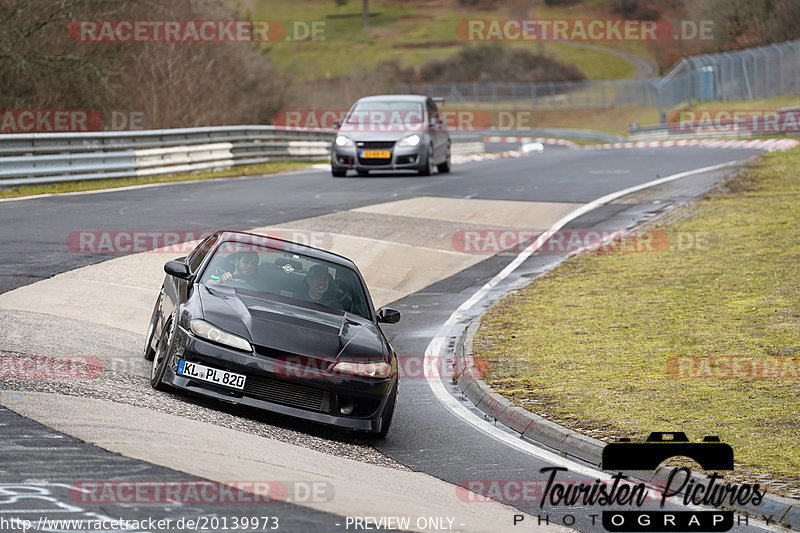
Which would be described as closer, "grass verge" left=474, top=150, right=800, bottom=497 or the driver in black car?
"grass verge" left=474, top=150, right=800, bottom=497

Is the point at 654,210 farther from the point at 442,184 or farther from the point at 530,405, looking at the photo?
the point at 530,405

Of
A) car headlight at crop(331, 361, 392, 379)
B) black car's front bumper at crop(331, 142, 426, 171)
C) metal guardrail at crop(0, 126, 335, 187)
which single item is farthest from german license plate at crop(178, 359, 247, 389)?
black car's front bumper at crop(331, 142, 426, 171)

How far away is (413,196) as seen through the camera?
82.2 ft

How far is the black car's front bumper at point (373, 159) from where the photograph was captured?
1134 inches

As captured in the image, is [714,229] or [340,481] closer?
[340,481]

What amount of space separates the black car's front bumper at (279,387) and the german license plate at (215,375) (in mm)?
30

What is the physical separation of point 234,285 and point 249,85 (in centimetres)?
4137

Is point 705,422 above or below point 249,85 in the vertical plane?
below

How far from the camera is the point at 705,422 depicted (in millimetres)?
9453

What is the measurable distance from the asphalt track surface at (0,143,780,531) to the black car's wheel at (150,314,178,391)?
5.40ft

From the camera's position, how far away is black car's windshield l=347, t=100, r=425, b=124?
1156 inches

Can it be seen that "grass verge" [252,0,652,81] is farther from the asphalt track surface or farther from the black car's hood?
Answer: the black car's hood

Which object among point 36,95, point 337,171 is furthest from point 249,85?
point 337,171

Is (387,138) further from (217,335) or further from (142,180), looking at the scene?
(217,335)
